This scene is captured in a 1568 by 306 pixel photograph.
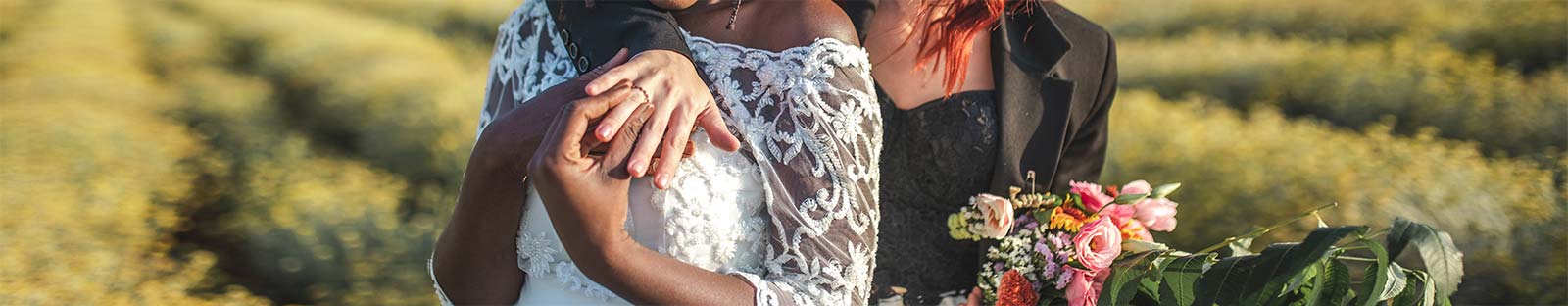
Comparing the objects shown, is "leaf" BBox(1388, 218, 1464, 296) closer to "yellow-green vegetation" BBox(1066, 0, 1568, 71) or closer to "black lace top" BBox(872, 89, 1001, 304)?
"black lace top" BBox(872, 89, 1001, 304)

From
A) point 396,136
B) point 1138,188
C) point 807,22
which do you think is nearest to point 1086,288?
point 1138,188

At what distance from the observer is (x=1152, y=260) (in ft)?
8.02

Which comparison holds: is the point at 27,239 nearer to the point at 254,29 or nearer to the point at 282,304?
the point at 282,304

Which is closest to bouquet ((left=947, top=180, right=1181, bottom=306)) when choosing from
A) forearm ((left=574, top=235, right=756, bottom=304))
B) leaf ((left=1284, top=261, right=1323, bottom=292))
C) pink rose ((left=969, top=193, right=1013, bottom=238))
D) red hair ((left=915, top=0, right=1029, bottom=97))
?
pink rose ((left=969, top=193, right=1013, bottom=238))

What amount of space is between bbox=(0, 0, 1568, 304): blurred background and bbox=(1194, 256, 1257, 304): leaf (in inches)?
123

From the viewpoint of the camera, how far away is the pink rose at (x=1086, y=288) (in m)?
2.50

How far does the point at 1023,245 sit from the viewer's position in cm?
270

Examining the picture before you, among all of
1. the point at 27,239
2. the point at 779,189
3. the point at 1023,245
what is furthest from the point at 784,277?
the point at 27,239

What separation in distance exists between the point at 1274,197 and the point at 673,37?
4.66 metres

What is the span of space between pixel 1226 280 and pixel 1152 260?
0.95 feet

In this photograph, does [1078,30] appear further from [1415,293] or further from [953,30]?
[1415,293]

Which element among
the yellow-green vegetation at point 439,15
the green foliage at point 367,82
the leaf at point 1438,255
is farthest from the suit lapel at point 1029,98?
the yellow-green vegetation at point 439,15

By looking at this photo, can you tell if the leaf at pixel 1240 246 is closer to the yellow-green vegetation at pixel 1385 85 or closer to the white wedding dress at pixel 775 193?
the white wedding dress at pixel 775 193

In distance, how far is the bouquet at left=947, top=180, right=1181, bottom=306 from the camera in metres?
2.53
